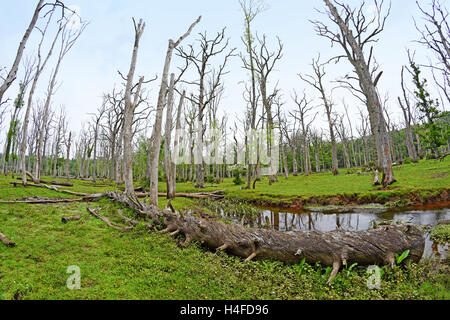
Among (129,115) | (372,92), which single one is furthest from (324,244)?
(372,92)

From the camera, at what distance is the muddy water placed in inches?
307

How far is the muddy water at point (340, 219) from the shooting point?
7.81 metres

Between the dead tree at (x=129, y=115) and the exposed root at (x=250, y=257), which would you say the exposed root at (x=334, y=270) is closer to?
the exposed root at (x=250, y=257)

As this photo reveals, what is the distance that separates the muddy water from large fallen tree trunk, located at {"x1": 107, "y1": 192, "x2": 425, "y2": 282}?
11.5 ft

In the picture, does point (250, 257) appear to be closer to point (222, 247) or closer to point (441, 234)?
point (222, 247)

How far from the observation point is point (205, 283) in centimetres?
372

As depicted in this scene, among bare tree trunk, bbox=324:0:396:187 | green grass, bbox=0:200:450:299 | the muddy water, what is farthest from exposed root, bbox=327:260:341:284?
bare tree trunk, bbox=324:0:396:187

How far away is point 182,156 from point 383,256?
35.0 m

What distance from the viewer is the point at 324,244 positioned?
434 cm

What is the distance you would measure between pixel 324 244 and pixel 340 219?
5.65m

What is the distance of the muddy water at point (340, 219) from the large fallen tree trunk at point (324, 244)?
11.5ft

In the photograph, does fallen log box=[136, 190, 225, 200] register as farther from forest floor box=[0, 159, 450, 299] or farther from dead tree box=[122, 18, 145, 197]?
forest floor box=[0, 159, 450, 299]
